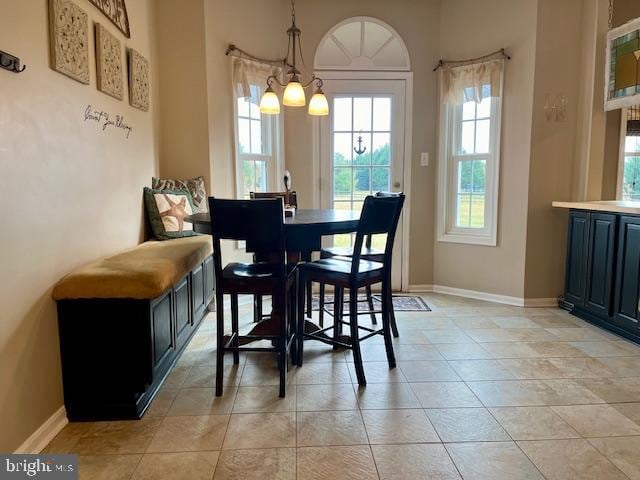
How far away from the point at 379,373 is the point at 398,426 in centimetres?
55

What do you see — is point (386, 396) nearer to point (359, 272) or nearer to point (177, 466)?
point (359, 272)

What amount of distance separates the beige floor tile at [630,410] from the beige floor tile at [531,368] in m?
0.34

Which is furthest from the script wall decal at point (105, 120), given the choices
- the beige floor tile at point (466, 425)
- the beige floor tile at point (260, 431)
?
the beige floor tile at point (466, 425)

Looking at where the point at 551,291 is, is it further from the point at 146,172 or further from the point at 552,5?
the point at 146,172

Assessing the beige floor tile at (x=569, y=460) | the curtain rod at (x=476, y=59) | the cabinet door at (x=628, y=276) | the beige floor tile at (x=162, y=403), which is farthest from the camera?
A: the curtain rod at (x=476, y=59)

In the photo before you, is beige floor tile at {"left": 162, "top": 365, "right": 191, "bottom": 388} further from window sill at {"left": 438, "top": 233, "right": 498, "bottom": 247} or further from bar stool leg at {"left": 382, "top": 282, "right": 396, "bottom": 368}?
window sill at {"left": 438, "top": 233, "right": 498, "bottom": 247}

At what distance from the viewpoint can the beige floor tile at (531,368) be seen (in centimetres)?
244

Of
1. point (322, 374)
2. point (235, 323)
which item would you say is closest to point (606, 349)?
point (322, 374)

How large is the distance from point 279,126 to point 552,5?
95.1 inches

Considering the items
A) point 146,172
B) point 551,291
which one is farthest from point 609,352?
point 146,172

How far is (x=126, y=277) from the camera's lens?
1.98 meters

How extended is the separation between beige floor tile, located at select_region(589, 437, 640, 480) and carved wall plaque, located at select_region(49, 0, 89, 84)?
2.82 metres

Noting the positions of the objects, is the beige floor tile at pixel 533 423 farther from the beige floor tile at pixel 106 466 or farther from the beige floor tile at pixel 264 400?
the beige floor tile at pixel 106 466

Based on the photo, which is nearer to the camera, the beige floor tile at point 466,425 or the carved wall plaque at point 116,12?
the beige floor tile at point 466,425
